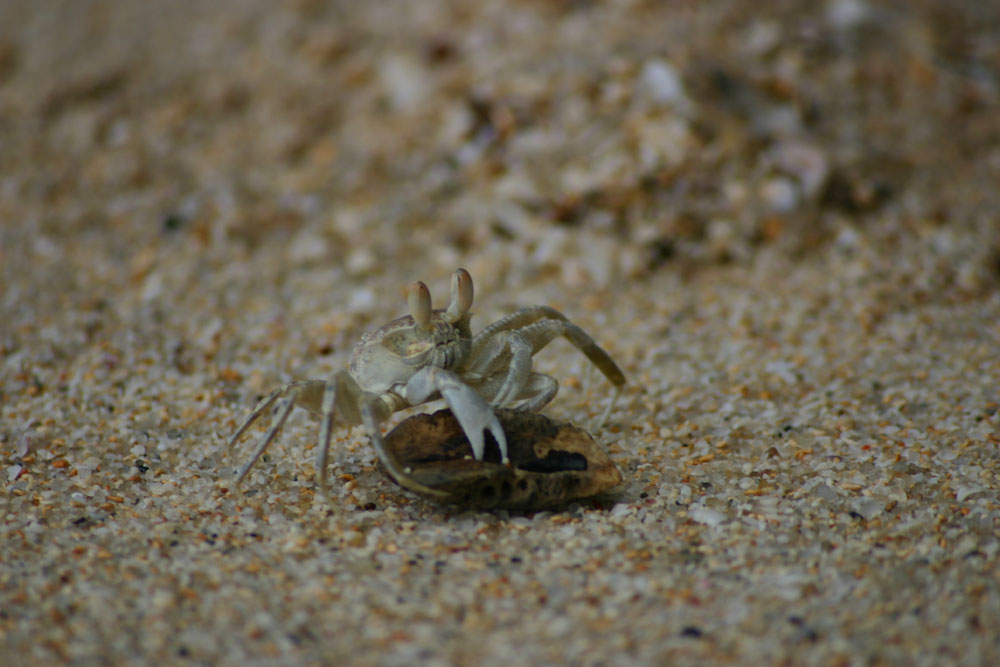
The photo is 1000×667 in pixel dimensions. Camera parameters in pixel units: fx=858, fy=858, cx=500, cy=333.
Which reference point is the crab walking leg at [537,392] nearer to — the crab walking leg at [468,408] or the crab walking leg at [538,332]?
the crab walking leg at [538,332]

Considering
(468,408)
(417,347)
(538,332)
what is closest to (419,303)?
(417,347)

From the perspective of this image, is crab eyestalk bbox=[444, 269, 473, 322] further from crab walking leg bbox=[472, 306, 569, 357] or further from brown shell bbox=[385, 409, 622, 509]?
brown shell bbox=[385, 409, 622, 509]

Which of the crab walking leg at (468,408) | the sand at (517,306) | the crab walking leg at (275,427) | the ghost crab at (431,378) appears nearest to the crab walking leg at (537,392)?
the ghost crab at (431,378)

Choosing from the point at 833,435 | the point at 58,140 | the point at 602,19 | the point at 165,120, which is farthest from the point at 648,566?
the point at 58,140

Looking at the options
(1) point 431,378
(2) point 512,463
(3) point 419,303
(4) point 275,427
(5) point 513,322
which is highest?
(3) point 419,303

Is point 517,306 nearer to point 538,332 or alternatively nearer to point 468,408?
point 538,332

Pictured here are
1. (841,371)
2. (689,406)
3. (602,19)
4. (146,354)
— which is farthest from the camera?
(602,19)

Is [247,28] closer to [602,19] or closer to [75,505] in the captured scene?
[602,19]
